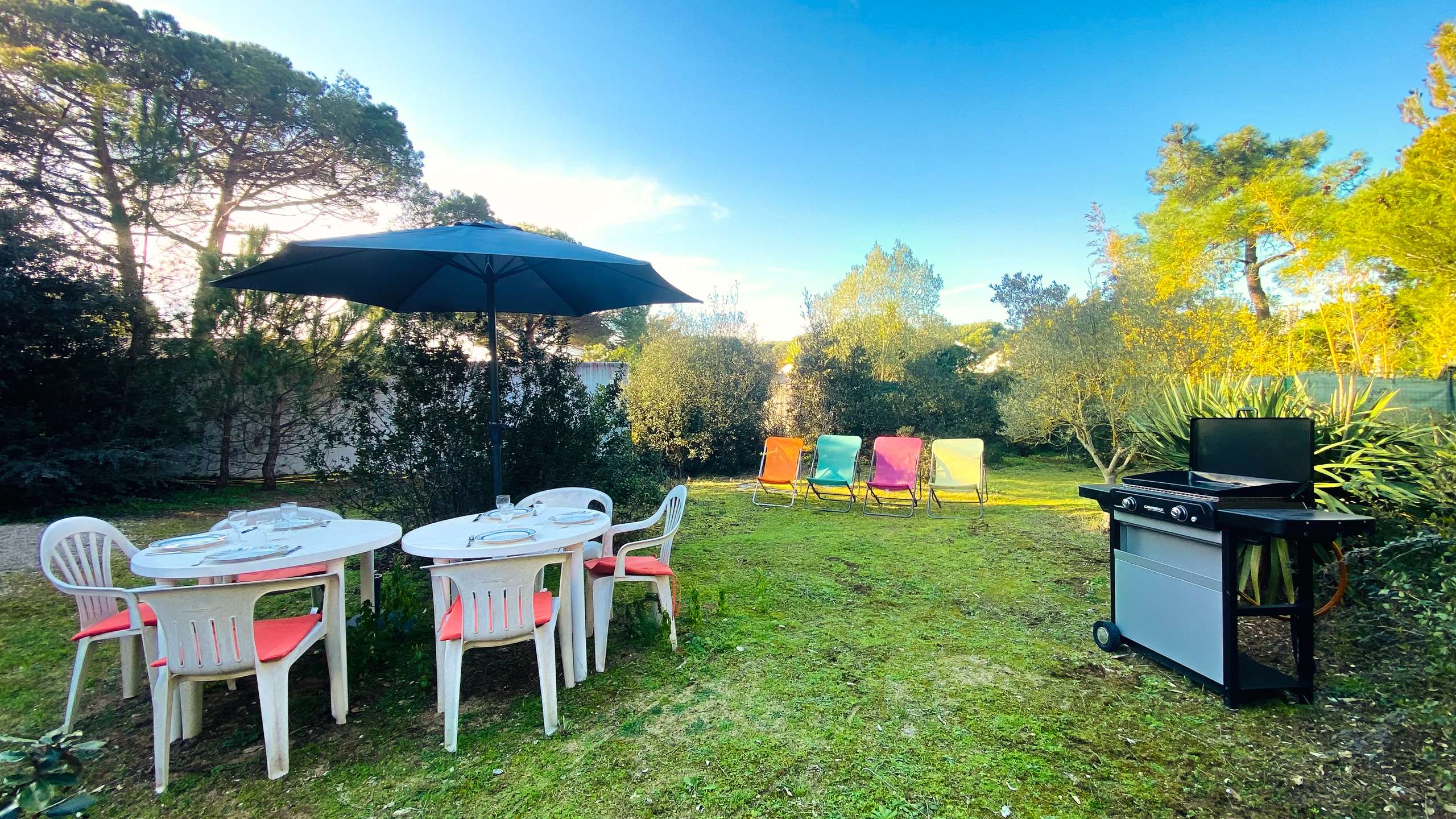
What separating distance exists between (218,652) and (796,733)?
2.11 metres

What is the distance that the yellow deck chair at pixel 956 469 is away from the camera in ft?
22.1

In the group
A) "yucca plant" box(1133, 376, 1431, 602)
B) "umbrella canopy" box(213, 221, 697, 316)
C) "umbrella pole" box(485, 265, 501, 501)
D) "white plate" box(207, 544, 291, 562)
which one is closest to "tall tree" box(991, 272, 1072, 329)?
"yucca plant" box(1133, 376, 1431, 602)

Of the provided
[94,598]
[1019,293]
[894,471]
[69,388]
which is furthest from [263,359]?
[1019,293]

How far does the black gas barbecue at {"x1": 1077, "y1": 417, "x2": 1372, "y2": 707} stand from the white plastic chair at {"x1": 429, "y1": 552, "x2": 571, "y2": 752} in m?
2.77

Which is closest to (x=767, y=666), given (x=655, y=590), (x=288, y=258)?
(x=655, y=590)

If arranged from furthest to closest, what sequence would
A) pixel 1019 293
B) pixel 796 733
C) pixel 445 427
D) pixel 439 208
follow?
pixel 439 208 < pixel 1019 293 < pixel 445 427 < pixel 796 733

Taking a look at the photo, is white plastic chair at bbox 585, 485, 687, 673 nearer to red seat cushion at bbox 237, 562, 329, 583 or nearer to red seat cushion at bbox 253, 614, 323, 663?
red seat cushion at bbox 253, 614, 323, 663

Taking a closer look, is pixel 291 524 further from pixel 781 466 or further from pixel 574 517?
pixel 781 466

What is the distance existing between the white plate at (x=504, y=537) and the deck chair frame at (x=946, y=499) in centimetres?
519

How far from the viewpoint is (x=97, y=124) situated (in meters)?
7.63

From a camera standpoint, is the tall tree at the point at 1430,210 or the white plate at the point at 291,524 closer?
the white plate at the point at 291,524

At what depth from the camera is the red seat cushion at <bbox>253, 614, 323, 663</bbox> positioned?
2.05 meters

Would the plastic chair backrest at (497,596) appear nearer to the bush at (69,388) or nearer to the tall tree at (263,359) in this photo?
the tall tree at (263,359)

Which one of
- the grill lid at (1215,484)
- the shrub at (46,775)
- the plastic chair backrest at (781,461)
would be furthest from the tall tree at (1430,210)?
the shrub at (46,775)
